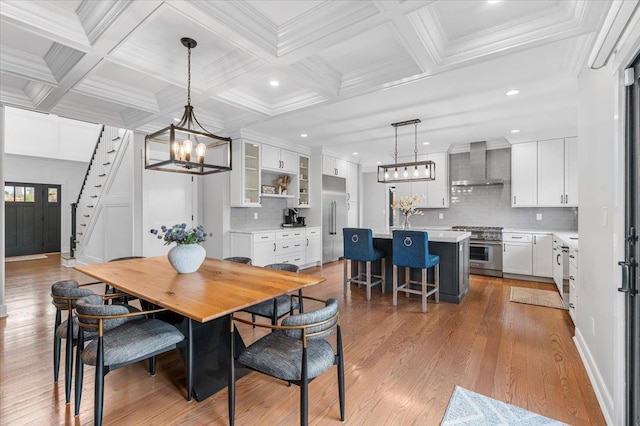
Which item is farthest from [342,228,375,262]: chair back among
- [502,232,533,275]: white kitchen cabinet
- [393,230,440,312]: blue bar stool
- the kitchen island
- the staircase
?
the staircase

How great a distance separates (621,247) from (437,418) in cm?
145

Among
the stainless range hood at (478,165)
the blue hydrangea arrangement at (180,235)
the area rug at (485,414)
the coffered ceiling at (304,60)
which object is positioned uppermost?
the coffered ceiling at (304,60)

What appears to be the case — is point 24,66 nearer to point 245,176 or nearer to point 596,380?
point 245,176

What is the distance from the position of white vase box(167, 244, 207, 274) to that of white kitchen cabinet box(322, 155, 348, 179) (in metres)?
4.36

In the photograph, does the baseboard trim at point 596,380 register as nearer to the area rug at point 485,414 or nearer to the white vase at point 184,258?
the area rug at point 485,414

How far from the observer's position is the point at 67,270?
6.30 meters

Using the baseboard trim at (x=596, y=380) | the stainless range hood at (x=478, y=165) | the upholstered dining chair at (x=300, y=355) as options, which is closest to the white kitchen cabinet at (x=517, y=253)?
the stainless range hood at (x=478, y=165)

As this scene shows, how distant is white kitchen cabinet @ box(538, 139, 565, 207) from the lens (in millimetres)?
5215

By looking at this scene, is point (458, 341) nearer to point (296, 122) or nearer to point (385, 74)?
point (385, 74)

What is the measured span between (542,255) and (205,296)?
5.41 metres

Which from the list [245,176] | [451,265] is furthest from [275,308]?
[245,176]

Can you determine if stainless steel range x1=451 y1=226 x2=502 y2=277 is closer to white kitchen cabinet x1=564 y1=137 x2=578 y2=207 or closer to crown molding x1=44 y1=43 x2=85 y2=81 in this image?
white kitchen cabinet x1=564 y1=137 x2=578 y2=207

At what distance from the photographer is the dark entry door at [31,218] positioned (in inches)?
313

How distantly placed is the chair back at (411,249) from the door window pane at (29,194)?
9766 millimetres
